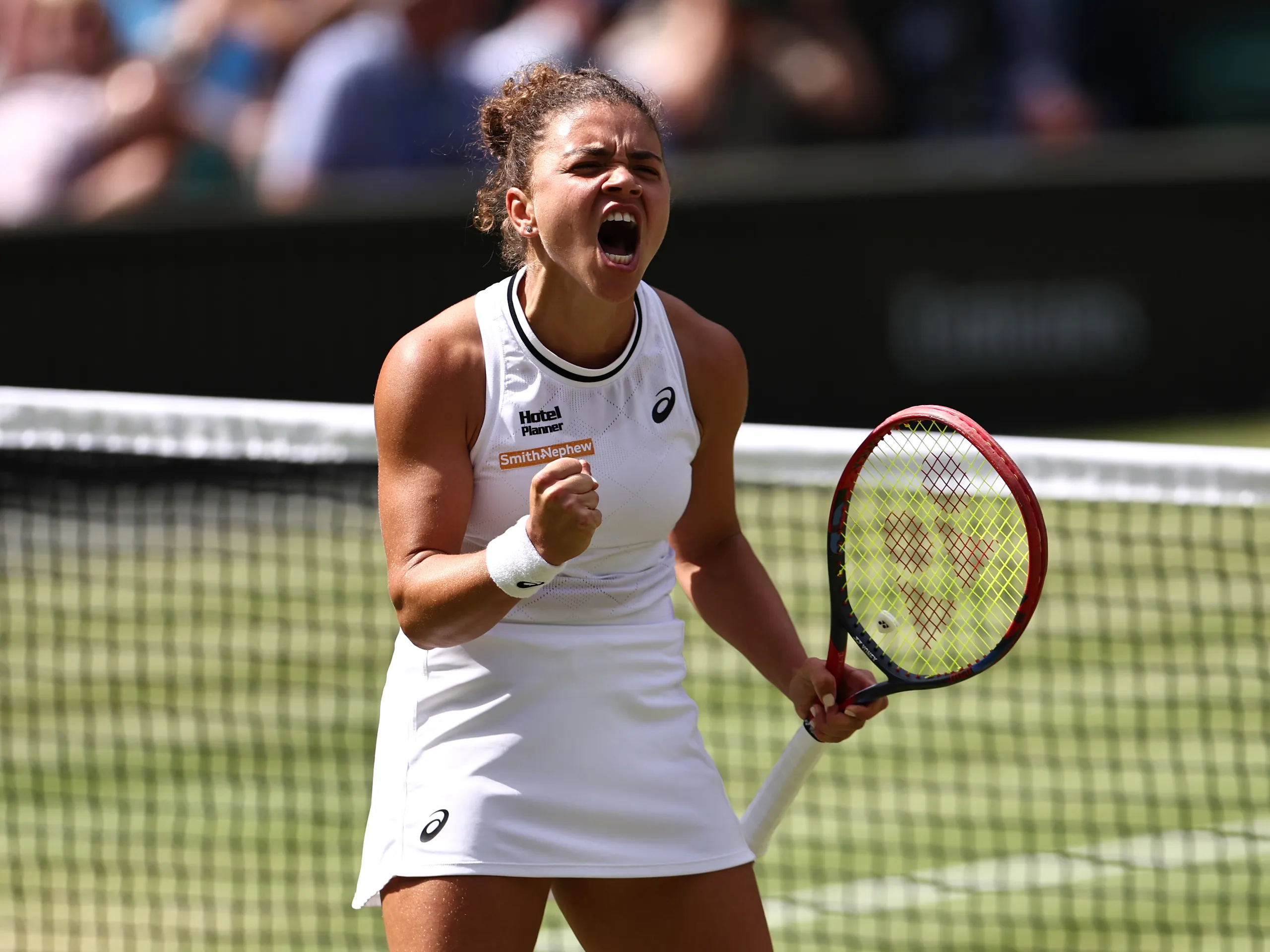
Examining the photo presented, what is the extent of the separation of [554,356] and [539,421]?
0.10 metres

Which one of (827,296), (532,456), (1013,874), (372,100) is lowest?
(1013,874)

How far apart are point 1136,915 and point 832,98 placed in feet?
25.1

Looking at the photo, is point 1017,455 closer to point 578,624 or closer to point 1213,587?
point 578,624

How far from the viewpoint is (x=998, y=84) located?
12.5m

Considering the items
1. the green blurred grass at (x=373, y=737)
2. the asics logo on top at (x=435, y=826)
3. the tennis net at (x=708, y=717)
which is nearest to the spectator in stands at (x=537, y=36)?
the tennis net at (x=708, y=717)

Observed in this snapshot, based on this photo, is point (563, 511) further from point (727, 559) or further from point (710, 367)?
point (727, 559)

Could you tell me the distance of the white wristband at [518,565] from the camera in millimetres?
2553

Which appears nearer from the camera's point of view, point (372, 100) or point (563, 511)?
point (563, 511)

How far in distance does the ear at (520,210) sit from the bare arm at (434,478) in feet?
0.50

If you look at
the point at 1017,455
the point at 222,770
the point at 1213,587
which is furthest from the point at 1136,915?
the point at 1213,587

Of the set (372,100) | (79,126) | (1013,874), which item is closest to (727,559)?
(1013,874)

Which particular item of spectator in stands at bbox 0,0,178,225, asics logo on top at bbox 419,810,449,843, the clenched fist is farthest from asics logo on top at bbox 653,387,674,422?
spectator in stands at bbox 0,0,178,225

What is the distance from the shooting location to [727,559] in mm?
3189

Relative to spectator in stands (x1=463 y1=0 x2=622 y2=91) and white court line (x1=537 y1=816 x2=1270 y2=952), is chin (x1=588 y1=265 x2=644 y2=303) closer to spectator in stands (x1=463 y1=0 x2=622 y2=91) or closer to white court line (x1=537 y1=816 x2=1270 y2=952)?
white court line (x1=537 y1=816 x2=1270 y2=952)
